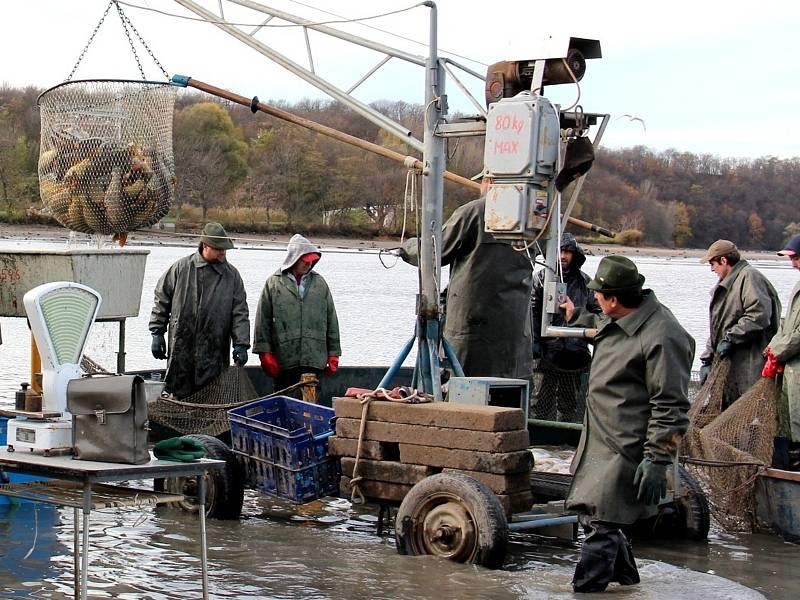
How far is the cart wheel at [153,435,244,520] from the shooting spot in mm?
8008

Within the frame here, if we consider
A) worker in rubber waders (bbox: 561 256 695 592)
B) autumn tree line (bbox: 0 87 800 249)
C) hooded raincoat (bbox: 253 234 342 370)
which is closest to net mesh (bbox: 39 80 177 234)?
hooded raincoat (bbox: 253 234 342 370)

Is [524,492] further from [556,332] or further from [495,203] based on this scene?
[495,203]

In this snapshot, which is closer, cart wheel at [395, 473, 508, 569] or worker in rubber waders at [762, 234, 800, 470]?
cart wheel at [395, 473, 508, 569]

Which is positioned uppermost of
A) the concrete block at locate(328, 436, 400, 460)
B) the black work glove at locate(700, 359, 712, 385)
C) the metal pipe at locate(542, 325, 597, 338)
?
the metal pipe at locate(542, 325, 597, 338)

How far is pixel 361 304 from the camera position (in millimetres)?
38469

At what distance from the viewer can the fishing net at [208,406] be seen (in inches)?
374

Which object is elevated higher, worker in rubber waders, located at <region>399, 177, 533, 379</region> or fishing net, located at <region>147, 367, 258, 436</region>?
worker in rubber waders, located at <region>399, 177, 533, 379</region>

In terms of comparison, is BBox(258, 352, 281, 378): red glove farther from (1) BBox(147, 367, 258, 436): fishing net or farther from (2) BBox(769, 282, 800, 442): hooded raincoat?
(2) BBox(769, 282, 800, 442): hooded raincoat

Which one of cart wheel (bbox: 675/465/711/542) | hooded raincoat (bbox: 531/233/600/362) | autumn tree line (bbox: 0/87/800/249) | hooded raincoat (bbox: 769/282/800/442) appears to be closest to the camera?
cart wheel (bbox: 675/465/711/542)

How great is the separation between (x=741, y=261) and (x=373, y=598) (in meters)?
→ 5.26

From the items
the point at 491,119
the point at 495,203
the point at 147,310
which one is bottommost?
the point at 147,310

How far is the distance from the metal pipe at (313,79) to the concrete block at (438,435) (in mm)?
1996

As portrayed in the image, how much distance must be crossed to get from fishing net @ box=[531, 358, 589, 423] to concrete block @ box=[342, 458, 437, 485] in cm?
338

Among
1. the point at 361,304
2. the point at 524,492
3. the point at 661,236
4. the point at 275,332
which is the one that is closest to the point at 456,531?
the point at 524,492
